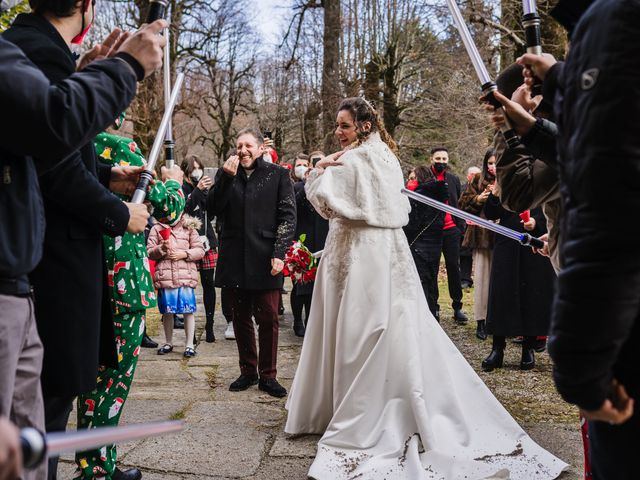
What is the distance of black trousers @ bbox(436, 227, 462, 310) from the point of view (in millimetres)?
9286

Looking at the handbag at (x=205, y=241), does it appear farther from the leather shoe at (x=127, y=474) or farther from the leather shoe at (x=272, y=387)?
the leather shoe at (x=127, y=474)

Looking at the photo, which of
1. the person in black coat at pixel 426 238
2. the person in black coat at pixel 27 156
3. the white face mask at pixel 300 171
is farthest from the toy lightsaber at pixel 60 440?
the white face mask at pixel 300 171

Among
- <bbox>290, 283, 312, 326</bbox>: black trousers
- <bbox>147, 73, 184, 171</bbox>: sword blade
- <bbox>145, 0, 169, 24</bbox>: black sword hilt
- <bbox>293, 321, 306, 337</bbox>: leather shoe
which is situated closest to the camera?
<bbox>145, 0, 169, 24</bbox>: black sword hilt

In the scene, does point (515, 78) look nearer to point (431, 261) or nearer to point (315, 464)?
point (315, 464)

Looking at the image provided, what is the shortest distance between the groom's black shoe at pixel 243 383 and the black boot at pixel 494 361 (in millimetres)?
2133

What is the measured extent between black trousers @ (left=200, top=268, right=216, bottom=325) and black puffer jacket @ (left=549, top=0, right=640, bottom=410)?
21.4 ft

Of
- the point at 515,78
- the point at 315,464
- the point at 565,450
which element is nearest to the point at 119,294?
the point at 315,464

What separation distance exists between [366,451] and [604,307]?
109 inches

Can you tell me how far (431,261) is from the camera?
8383 mm

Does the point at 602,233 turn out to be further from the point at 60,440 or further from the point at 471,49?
the point at 471,49

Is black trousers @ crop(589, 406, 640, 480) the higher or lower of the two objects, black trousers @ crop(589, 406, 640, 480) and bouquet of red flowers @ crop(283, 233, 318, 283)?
the higher

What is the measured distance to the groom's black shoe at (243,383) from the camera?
5543 mm

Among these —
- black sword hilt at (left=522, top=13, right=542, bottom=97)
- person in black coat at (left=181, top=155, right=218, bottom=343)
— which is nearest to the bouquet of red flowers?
person in black coat at (left=181, top=155, right=218, bottom=343)

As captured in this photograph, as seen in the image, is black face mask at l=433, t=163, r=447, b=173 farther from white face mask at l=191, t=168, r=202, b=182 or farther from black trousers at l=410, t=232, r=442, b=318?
white face mask at l=191, t=168, r=202, b=182
